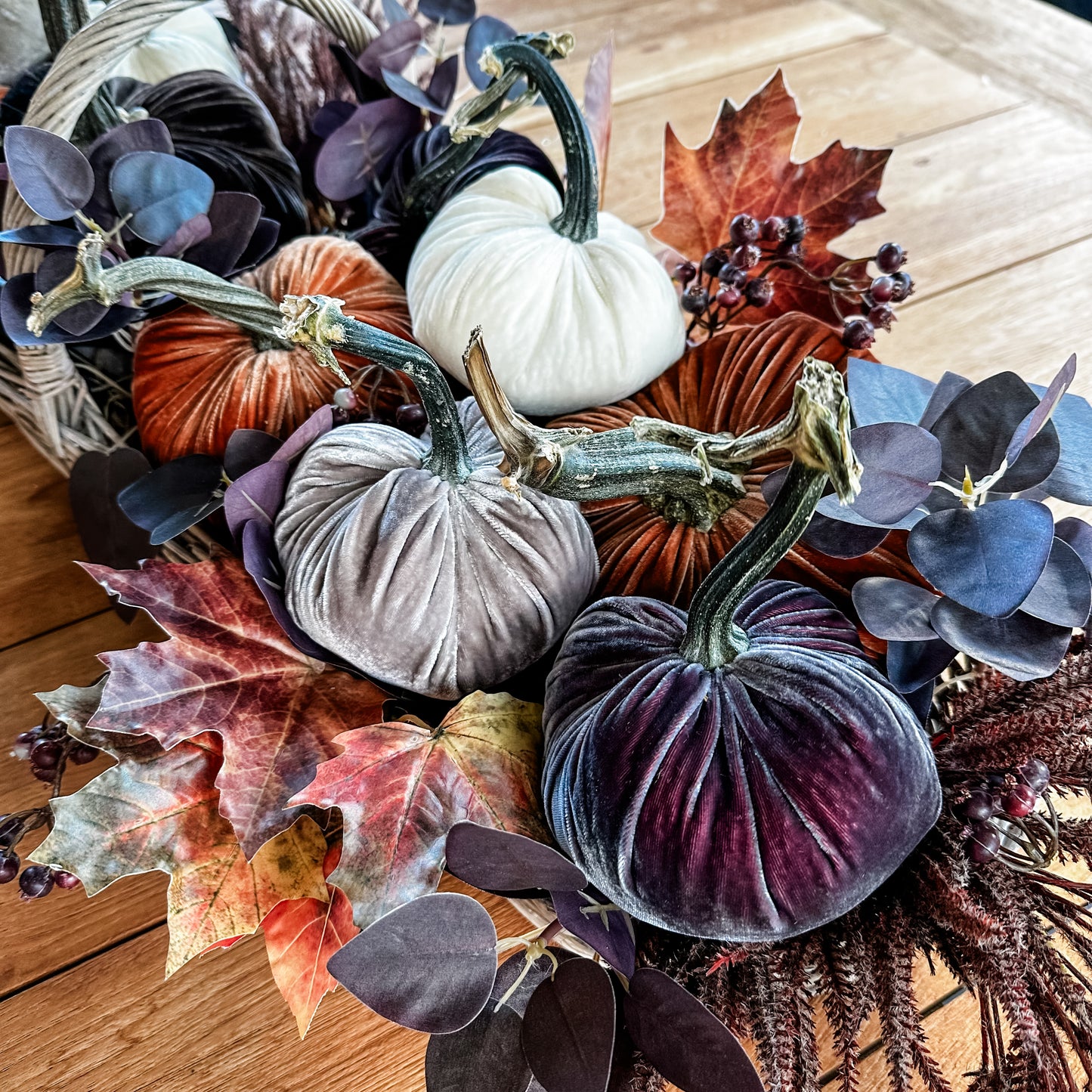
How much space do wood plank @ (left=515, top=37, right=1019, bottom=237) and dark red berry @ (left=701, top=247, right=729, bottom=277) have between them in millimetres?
272

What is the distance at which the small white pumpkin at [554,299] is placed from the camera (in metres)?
0.51

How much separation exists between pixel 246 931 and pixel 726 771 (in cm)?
22

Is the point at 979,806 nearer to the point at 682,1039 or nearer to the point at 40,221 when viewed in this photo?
the point at 682,1039

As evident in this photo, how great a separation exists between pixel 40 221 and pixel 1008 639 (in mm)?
510

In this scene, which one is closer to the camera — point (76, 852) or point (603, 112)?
point (76, 852)

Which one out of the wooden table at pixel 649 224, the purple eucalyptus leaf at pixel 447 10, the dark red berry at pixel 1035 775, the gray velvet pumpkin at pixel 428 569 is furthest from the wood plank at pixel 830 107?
the dark red berry at pixel 1035 775

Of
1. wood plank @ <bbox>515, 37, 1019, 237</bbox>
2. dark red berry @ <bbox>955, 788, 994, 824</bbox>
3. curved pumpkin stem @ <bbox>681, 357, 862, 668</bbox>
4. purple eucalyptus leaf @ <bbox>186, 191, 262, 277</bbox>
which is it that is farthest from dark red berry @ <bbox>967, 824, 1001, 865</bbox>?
wood plank @ <bbox>515, 37, 1019, 237</bbox>

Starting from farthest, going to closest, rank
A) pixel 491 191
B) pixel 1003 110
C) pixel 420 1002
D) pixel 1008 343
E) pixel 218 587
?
pixel 1003 110 < pixel 1008 343 < pixel 491 191 < pixel 218 587 < pixel 420 1002

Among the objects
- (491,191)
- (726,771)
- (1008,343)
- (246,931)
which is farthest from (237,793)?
(1008,343)

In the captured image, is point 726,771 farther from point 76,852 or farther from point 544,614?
point 76,852

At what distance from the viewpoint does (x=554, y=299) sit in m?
0.51

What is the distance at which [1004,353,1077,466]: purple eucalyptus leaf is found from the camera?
38cm

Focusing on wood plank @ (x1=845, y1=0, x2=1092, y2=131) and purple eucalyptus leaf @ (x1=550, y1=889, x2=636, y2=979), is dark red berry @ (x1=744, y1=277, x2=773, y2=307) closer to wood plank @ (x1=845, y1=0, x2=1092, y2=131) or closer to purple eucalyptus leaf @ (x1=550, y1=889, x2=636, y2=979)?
purple eucalyptus leaf @ (x1=550, y1=889, x2=636, y2=979)

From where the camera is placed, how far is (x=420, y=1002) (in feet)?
1.16
